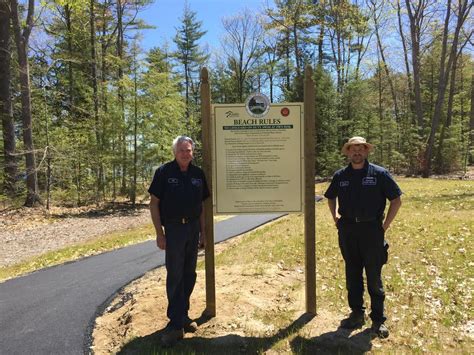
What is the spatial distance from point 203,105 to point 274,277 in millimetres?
2883

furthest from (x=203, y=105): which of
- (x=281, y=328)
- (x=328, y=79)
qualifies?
(x=328, y=79)

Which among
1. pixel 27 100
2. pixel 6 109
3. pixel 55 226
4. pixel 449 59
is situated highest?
pixel 449 59

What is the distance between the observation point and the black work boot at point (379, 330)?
412cm

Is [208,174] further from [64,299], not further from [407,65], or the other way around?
[407,65]

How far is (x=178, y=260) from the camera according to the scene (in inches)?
164

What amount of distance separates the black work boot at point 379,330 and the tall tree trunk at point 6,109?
16099 mm

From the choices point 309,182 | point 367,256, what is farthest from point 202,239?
point 367,256

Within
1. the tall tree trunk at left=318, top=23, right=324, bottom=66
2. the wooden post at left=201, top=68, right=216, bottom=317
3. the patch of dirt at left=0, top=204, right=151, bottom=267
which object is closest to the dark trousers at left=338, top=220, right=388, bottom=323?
the wooden post at left=201, top=68, right=216, bottom=317

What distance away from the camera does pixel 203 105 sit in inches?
182

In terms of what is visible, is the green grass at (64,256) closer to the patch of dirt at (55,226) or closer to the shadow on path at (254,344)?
the patch of dirt at (55,226)

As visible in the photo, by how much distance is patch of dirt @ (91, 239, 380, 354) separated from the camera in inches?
160

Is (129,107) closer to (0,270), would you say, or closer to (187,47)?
(0,270)

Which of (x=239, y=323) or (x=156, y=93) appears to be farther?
(x=156, y=93)

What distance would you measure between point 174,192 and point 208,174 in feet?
2.29
